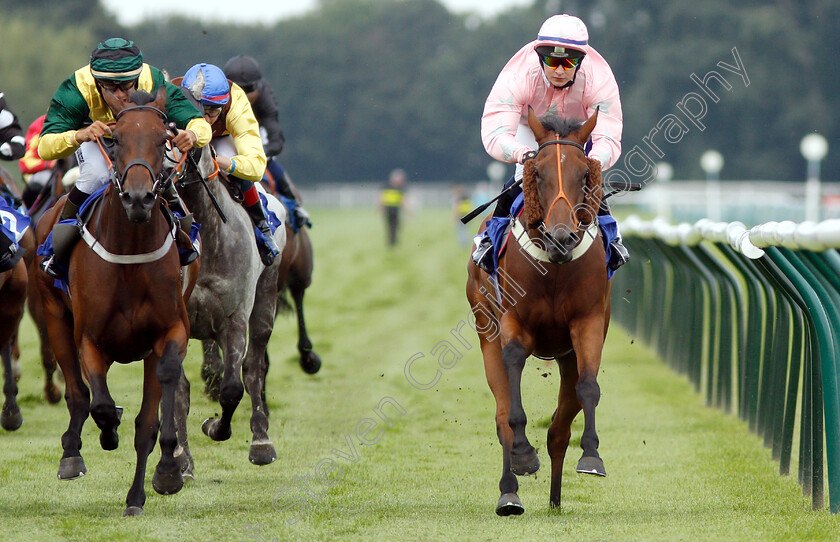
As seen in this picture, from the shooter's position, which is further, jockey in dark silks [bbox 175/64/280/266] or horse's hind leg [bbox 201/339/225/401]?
horse's hind leg [bbox 201/339/225/401]

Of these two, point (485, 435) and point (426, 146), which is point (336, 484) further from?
point (426, 146)

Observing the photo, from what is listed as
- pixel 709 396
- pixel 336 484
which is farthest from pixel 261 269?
pixel 709 396

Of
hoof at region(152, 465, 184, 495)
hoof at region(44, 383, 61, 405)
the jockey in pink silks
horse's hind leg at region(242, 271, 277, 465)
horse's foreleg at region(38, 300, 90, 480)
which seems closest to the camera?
hoof at region(152, 465, 184, 495)

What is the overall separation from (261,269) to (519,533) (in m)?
2.73

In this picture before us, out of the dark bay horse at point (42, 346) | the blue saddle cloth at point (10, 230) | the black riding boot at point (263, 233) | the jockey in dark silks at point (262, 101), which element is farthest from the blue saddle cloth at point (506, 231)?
the dark bay horse at point (42, 346)

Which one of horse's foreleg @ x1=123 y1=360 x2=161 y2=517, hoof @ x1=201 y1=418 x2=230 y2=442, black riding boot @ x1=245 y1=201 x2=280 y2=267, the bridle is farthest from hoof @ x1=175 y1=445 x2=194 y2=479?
the bridle

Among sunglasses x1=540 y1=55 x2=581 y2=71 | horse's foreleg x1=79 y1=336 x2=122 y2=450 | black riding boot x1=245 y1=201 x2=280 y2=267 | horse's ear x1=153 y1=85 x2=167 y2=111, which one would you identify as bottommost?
horse's foreleg x1=79 y1=336 x2=122 y2=450

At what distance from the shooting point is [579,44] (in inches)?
215

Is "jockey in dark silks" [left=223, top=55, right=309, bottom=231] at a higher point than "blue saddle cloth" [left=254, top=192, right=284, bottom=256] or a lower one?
higher

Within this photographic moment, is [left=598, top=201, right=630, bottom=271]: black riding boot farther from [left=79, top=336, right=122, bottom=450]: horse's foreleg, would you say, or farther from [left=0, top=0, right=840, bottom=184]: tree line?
[left=0, top=0, right=840, bottom=184]: tree line

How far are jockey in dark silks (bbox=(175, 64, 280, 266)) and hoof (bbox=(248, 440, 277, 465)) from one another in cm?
102

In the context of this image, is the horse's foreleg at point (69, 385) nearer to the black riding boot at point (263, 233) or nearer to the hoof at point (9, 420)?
the black riding boot at point (263, 233)

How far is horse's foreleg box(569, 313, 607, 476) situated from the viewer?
186 inches

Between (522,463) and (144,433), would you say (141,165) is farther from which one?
(522,463)
